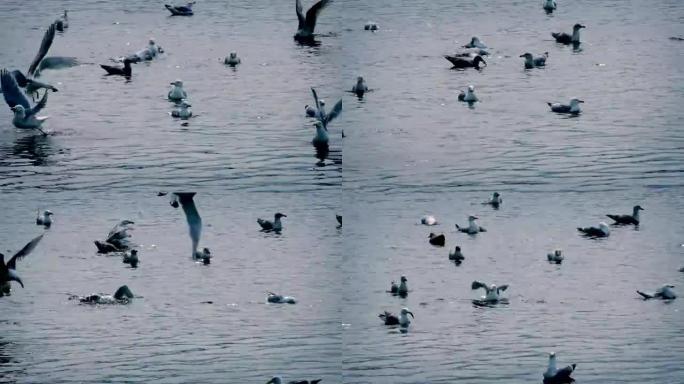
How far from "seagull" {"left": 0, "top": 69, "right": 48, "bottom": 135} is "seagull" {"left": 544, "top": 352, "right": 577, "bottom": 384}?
588 inches

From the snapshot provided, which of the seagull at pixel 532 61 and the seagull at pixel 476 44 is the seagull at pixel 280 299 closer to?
the seagull at pixel 532 61

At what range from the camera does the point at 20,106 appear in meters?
40.9

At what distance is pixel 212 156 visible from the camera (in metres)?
38.5

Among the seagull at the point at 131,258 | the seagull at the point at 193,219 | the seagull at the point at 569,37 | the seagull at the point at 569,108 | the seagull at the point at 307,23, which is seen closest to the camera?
the seagull at the point at 193,219

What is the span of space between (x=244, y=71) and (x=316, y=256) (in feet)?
56.9

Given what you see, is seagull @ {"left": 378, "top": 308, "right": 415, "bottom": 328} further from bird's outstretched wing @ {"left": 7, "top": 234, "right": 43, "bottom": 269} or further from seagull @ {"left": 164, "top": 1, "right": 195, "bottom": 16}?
seagull @ {"left": 164, "top": 1, "right": 195, "bottom": 16}

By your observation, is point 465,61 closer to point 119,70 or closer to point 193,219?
point 119,70

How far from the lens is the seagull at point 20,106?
4072 cm

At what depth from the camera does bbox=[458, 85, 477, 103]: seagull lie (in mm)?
46250

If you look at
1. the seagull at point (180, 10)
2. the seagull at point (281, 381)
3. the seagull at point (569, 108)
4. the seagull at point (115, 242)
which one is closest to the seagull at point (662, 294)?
the seagull at point (281, 381)

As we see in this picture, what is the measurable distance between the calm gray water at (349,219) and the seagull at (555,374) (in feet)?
1.44

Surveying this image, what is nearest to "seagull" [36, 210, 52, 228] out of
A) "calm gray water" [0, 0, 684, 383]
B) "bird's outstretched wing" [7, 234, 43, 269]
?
"calm gray water" [0, 0, 684, 383]

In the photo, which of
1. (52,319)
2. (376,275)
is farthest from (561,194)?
(52,319)

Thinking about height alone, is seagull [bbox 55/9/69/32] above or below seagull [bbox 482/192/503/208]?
below
